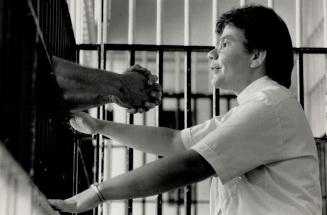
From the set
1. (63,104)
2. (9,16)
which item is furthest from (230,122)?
(9,16)

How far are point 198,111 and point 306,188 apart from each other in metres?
5.53

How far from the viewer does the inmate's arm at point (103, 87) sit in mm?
1606

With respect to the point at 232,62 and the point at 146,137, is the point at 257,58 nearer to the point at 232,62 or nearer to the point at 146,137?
the point at 232,62

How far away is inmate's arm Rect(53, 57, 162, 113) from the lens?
1.61m

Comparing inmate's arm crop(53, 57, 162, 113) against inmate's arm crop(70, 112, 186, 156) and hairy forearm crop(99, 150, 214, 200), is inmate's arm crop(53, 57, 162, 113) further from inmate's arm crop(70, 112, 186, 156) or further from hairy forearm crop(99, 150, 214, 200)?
hairy forearm crop(99, 150, 214, 200)

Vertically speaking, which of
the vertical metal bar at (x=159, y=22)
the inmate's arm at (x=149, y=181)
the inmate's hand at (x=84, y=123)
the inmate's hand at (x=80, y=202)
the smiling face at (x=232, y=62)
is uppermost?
the vertical metal bar at (x=159, y=22)

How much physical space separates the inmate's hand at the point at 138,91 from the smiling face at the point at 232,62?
10.3 inches

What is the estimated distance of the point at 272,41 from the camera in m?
1.82

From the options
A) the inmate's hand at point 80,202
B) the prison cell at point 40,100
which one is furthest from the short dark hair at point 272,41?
the inmate's hand at point 80,202

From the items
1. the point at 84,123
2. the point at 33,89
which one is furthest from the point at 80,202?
the point at 84,123

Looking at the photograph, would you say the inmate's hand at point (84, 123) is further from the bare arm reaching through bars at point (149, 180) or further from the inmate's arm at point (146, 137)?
the bare arm reaching through bars at point (149, 180)

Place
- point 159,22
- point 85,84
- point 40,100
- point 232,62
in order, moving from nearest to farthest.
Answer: point 40,100 → point 85,84 → point 232,62 → point 159,22

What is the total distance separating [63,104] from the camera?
1.66 m

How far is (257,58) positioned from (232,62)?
0.21 feet
